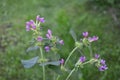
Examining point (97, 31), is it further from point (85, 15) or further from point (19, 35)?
point (19, 35)

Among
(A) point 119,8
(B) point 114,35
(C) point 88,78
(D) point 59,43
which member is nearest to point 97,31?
(B) point 114,35

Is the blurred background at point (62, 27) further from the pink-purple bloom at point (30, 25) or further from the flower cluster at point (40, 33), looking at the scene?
the pink-purple bloom at point (30, 25)

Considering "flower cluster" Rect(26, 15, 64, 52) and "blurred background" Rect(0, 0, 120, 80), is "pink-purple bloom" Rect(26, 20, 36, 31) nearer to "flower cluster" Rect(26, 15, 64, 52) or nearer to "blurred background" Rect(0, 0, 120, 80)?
"flower cluster" Rect(26, 15, 64, 52)

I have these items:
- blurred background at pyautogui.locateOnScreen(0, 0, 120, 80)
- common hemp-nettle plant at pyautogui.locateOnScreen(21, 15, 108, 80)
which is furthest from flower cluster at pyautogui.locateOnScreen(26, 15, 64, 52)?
blurred background at pyautogui.locateOnScreen(0, 0, 120, 80)

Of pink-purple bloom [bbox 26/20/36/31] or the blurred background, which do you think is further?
the blurred background

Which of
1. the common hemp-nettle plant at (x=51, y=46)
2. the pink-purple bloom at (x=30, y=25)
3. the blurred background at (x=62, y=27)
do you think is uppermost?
the blurred background at (x=62, y=27)

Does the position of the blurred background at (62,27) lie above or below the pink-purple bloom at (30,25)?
above

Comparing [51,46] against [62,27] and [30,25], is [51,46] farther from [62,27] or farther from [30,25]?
[62,27]

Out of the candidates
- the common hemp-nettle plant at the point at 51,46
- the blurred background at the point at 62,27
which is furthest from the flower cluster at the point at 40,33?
the blurred background at the point at 62,27
